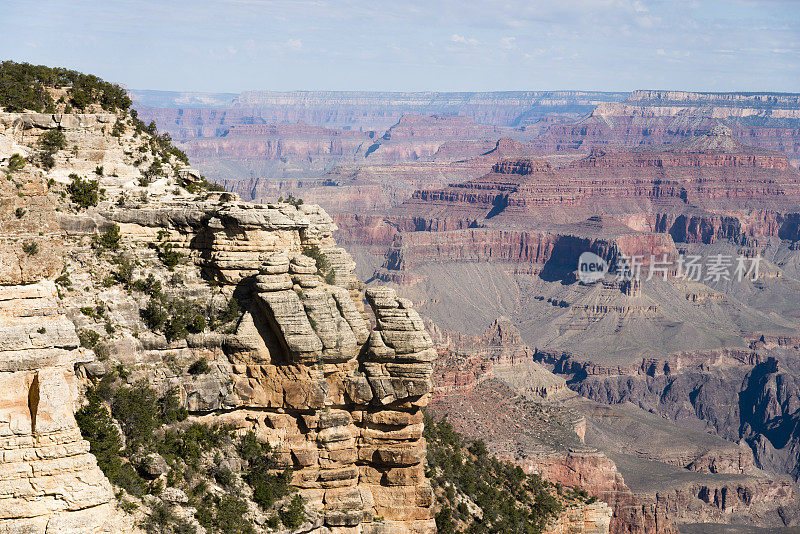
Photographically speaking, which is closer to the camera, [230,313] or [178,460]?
[178,460]

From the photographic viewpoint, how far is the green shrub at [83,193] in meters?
28.6

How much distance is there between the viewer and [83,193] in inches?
1133

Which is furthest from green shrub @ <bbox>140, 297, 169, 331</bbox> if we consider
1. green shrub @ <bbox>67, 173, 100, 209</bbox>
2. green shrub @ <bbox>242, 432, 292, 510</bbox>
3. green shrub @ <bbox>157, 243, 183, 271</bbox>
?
green shrub @ <bbox>242, 432, 292, 510</bbox>

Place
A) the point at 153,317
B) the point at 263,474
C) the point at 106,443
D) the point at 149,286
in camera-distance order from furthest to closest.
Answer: the point at 149,286
the point at 263,474
the point at 153,317
the point at 106,443

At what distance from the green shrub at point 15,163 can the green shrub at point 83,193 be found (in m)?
2.67

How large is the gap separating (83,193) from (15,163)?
16.5 ft

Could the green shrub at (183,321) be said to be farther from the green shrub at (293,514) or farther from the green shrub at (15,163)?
the green shrub at (15,163)

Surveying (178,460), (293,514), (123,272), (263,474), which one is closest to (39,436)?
(178,460)

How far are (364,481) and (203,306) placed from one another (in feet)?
23.7

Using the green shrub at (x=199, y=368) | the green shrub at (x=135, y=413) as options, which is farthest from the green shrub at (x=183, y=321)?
the green shrub at (x=135, y=413)

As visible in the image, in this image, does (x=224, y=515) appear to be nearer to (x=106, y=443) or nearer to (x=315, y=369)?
(x=106, y=443)

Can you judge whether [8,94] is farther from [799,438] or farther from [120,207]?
[799,438]

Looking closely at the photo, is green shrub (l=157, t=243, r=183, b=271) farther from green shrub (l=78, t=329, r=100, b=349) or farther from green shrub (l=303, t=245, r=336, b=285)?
green shrub (l=303, t=245, r=336, b=285)

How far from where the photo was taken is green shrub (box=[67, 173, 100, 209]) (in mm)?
28609
